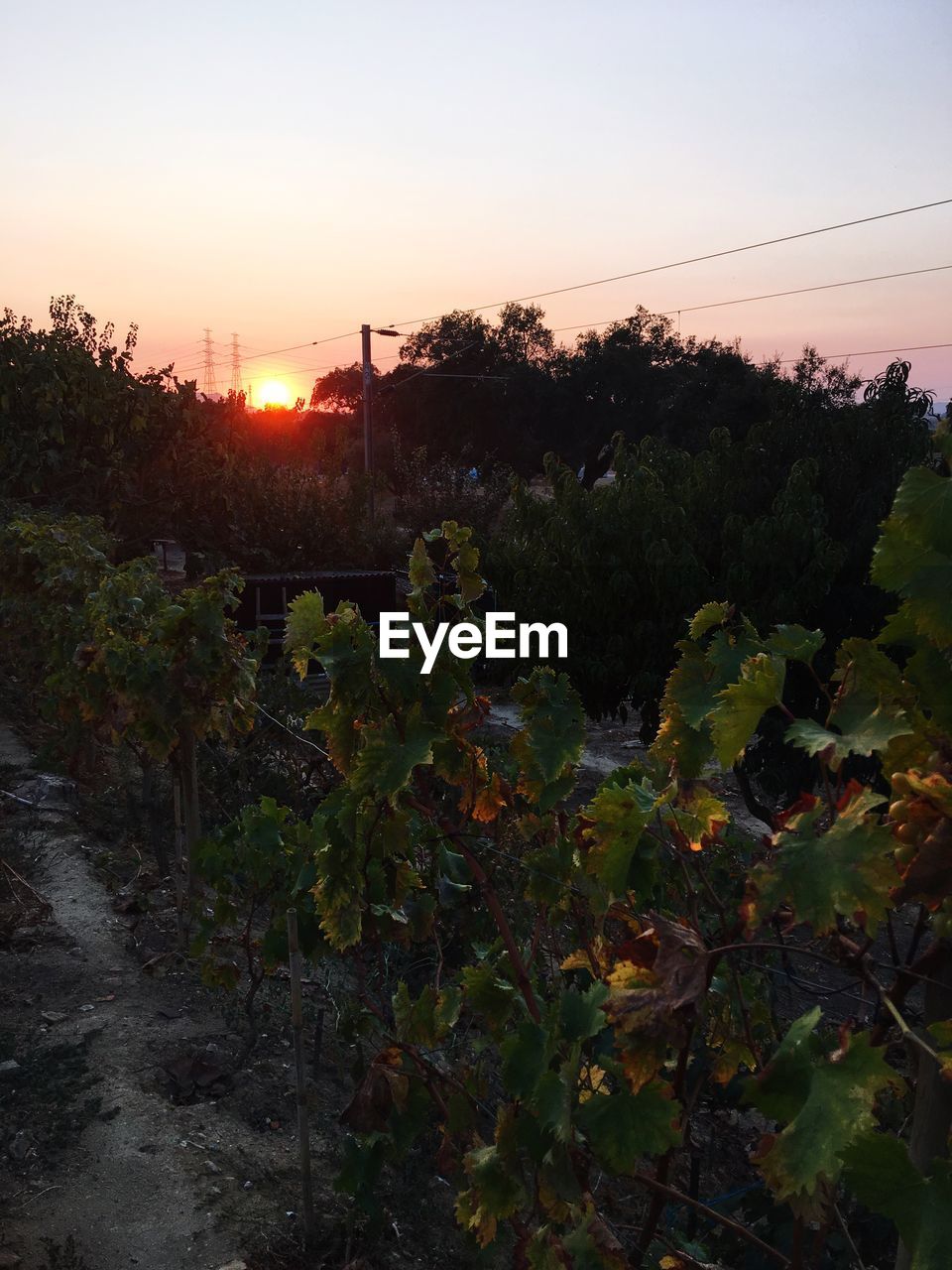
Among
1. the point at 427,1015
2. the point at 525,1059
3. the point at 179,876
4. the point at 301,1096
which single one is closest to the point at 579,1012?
the point at 525,1059

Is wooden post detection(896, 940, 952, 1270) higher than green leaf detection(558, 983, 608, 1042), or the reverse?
wooden post detection(896, 940, 952, 1270)

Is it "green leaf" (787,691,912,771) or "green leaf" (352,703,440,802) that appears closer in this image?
"green leaf" (787,691,912,771)

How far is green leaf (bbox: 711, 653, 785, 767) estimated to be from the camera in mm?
1438

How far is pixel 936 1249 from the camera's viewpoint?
1.15 meters

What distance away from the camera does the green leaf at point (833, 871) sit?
122 centimetres

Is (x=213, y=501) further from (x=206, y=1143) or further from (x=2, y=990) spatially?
(x=206, y=1143)

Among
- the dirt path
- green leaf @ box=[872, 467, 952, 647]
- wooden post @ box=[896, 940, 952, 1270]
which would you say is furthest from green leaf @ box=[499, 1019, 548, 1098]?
the dirt path

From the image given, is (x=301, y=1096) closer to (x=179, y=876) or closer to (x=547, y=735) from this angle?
(x=547, y=735)

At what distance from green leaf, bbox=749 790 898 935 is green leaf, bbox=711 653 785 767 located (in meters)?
0.17

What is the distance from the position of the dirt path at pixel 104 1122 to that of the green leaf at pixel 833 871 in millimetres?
2760

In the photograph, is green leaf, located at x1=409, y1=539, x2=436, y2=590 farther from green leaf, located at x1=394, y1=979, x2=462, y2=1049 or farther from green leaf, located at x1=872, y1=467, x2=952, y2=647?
green leaf, located at x1=872, y1=467, x2=952, y2=647

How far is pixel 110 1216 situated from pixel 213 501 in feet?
56.4

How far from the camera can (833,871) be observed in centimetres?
125

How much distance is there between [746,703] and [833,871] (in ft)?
0.93
